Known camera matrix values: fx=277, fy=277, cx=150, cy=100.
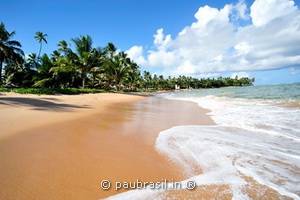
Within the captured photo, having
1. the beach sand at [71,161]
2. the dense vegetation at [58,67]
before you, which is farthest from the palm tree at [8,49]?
the beach sand at [71,161]

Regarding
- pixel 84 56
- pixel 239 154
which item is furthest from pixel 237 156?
pixel 84 56

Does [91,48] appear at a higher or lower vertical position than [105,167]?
higher

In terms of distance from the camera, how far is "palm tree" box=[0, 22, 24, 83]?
119 feet

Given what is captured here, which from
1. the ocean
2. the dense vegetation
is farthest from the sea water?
the dense vegetation

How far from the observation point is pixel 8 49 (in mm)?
37031

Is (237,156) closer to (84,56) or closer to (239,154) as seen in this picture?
(239,154)

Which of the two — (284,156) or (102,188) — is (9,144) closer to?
(102,188)

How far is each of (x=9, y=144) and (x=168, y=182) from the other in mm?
3658

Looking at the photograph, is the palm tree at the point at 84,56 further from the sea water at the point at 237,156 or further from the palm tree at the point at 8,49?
the sea water at the point at 237,156

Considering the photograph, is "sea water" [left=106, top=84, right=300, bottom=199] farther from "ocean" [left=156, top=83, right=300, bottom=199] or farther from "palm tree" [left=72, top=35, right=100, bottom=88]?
"palm tree" [left=72, top=35, right=100, bottom=88]

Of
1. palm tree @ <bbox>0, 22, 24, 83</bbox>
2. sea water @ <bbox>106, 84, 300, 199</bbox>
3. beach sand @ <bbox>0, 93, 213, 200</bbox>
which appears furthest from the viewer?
palm tree @ <bbox>0, 22, 24, 83</bbox>

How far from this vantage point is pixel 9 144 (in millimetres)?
5859

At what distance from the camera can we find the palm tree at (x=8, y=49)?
36250 mm

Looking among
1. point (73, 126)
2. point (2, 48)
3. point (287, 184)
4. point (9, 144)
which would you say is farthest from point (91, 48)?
point (287, 184)
